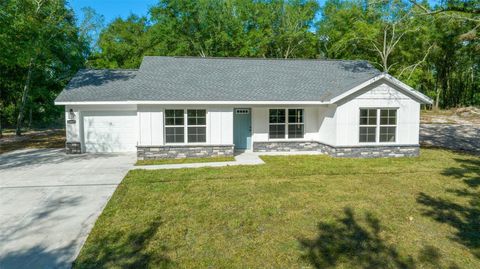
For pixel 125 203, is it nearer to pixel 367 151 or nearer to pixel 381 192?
pixel 381 192

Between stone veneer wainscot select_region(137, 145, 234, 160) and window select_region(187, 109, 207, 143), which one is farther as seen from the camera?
window select_region(187, 109, 207, 143)

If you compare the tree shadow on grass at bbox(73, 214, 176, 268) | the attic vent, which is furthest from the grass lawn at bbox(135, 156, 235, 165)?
the tree shadow on grass at bbox(73, 214, 176, 268)

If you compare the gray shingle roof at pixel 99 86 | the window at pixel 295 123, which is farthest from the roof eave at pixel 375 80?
the gray shingle roof at pixel 99 86

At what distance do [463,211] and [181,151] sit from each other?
9.75 metres

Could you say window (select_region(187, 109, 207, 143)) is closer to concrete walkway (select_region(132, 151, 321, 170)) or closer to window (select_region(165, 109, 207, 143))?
window (select_region(165, 109, 207, 143))

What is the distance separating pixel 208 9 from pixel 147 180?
27.1m

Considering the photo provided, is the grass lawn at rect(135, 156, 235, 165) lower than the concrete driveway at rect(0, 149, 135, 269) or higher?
higher

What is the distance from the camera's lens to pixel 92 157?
516 inches

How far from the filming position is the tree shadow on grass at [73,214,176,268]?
4434mm

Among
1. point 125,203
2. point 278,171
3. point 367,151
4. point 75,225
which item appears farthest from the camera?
point 367,151

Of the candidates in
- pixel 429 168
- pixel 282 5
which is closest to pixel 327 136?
pixel 429 168

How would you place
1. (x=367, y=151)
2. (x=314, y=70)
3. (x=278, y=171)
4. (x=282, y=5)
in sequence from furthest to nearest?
(x=282, y=5)
(x=314, y=70)
(x=367, y=151)
(x=278, y=171)

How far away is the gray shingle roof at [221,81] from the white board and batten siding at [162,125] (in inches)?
21.0

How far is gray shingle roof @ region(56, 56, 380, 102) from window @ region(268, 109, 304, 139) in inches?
36.7
